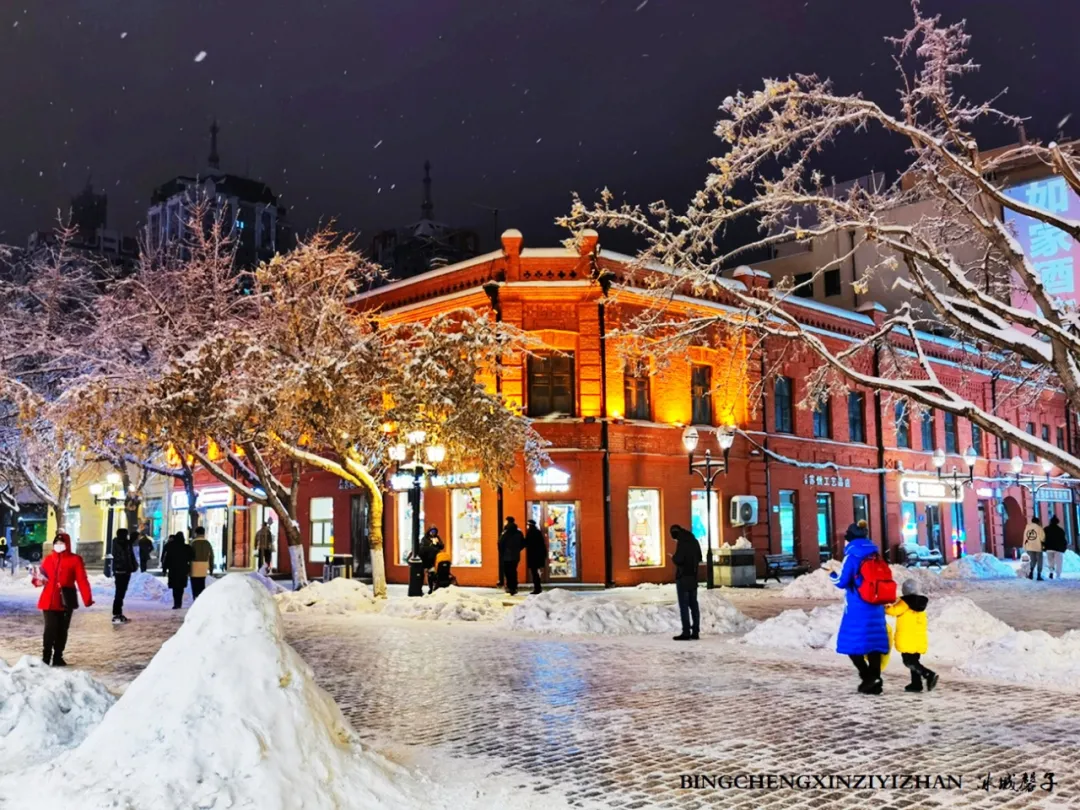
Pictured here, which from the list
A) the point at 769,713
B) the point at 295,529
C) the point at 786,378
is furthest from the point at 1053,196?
the point at 769,713

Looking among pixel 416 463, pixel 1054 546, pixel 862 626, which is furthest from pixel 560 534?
pixel 862 626

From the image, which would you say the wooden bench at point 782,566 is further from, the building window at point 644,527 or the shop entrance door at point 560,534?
the shop entrance door at point 560,534

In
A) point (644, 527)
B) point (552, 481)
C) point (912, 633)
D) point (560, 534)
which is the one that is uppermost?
point (552, 481)

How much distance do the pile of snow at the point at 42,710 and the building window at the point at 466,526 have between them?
64.6 ft

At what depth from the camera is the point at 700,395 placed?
3108 centimetres

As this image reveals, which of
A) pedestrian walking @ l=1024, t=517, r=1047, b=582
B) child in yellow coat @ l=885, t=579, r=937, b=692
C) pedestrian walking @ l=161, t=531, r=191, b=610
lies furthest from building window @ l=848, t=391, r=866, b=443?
child in yellow coat @ l=885, t=579, r=937, b=692

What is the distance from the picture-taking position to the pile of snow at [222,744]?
18.0 feet

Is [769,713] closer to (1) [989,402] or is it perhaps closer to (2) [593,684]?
(2) [593,684]

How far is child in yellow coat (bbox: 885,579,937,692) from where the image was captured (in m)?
10.6

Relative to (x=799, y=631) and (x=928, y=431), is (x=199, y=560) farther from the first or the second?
(x=928, y=431)

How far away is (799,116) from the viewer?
44.5ft

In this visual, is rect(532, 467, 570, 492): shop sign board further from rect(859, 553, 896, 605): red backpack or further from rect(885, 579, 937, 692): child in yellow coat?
rect(859, 553, 896, 605): red backpack

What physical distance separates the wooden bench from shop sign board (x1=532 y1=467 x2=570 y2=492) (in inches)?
291

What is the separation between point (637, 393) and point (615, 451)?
229 centimetres
